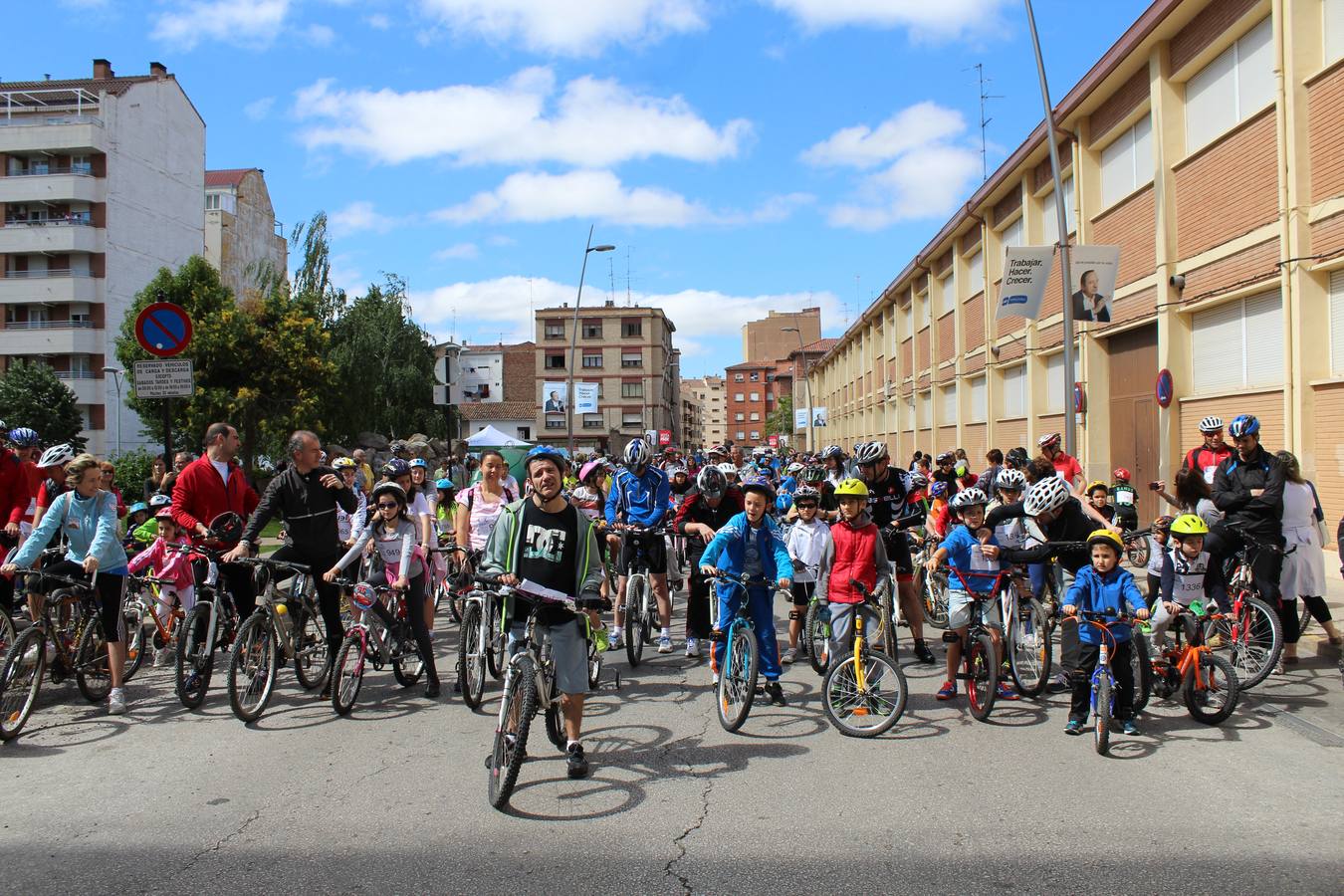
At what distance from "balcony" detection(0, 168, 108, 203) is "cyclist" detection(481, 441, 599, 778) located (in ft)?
176

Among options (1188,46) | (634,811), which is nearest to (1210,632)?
(634,811)

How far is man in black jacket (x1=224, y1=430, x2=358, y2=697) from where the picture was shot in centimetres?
731

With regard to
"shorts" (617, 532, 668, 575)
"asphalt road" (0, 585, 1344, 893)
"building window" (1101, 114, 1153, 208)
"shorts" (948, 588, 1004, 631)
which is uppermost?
"building window" (1101, 114, 1153, 208)

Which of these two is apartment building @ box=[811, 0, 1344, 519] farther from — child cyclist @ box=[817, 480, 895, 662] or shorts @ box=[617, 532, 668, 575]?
shorts @ box=[617, 532, 668, 575]

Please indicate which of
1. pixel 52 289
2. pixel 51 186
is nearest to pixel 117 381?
pixel 52 289

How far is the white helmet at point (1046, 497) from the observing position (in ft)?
22.1

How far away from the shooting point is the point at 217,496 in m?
7.85

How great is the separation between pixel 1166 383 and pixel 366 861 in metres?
12.7

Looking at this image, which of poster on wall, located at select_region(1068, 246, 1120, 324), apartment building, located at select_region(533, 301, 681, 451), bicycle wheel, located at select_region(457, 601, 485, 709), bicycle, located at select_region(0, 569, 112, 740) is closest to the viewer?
bicycle, located at select_region(0, 569, 112, 740)

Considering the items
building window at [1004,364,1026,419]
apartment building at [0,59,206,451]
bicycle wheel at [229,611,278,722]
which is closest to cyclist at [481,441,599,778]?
bicycle wheel at [229,611,278,722]

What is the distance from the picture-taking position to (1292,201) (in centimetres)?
1220

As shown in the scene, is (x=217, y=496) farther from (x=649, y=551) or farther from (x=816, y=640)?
(x=816, y=640)

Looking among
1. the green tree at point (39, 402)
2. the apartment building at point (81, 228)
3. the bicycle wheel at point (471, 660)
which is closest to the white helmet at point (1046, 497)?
the bicycle wheel at point (471, 660)

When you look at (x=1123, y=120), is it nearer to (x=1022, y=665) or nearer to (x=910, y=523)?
(x=910, y=523)
